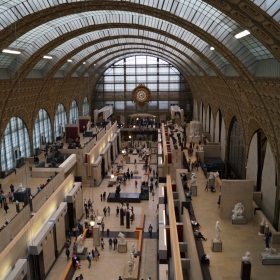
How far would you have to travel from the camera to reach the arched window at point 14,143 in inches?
1350

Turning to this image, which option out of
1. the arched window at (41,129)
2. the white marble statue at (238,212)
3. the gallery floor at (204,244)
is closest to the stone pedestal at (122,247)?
the gallery floor at (204,244)

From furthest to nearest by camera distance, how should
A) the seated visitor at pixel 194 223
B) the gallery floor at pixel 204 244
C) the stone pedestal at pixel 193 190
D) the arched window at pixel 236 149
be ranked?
the arched window at pixel 236 149, the stone pedestal at pixel 193 190, the seated visitor at pixel 194 223, the gallery floor at pixel 204 244

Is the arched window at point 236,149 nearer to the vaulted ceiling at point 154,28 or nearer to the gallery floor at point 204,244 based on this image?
the gallery floor at point 204,244

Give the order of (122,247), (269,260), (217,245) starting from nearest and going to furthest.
A: (269,260)
(217,245)
(122,247)

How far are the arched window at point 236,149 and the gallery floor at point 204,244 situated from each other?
12.4ft

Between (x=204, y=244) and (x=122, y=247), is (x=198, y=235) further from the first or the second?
(x=122, y=247)

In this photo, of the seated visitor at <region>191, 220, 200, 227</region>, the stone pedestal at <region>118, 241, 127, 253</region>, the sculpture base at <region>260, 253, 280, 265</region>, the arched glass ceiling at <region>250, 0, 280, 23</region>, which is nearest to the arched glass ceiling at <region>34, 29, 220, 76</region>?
the stone pedestal at <region>118, 241, 127, 253</region>

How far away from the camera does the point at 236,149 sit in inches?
1248

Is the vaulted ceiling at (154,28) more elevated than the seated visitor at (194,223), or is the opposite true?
the vaulted ceiling at (154,28)

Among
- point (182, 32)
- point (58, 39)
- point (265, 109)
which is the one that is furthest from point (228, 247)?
point (58, 39)

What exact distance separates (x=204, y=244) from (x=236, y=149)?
16.7 meters

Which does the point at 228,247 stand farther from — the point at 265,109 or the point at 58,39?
the point at 58,39

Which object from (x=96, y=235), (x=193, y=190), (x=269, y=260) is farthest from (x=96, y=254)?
(x=269, y=260)

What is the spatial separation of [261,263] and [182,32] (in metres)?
22.0
